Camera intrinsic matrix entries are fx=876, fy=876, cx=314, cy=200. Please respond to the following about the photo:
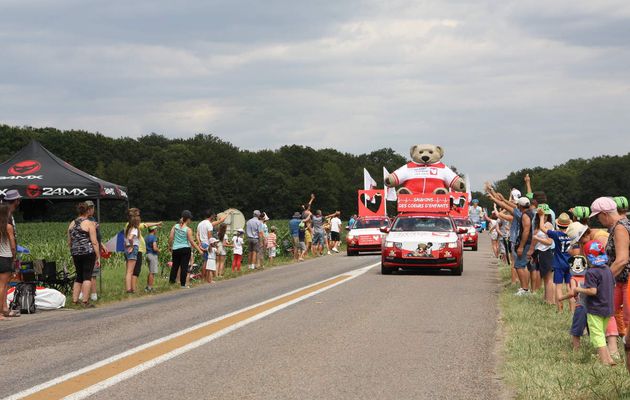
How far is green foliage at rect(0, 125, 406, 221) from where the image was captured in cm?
10331

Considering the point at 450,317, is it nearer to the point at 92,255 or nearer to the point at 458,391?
the point at 458,391

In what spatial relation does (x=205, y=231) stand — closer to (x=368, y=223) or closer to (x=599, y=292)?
(x=599, y=292)

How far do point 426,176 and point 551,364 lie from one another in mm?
27680

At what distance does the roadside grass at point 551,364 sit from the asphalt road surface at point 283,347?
238mm

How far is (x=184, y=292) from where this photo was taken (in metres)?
17.9

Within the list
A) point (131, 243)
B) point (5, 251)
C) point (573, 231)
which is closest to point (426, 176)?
point (131, 243)

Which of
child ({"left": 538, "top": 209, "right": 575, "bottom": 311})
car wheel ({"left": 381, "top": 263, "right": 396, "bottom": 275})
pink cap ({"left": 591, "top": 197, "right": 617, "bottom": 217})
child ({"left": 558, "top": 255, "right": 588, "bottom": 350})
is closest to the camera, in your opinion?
pink cap ({"left": 591, "top": 197, "right": 617, "bottom": 217})

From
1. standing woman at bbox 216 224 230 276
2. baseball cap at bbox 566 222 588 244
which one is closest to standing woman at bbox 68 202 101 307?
standing woman at bbox 216 224 230 276

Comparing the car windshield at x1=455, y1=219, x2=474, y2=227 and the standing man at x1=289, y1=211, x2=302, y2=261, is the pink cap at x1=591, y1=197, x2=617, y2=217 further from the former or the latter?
the car windshield at x1=455, y1=219, x2=474, y2=227

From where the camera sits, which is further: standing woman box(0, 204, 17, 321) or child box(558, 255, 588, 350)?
standing woman box(0, 204, 17, 321)

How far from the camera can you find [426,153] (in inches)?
1437

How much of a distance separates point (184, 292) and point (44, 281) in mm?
2933

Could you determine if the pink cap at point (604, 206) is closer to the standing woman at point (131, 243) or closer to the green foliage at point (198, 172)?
the standing woman at point (131, 243)

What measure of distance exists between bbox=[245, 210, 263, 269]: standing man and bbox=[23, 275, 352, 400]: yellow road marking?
12.4 m
